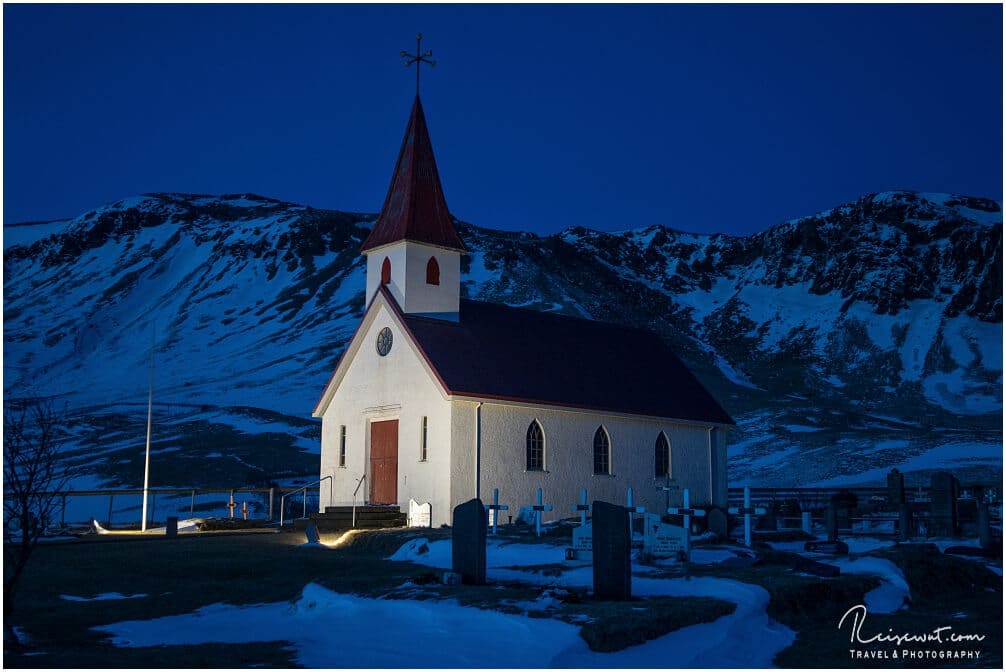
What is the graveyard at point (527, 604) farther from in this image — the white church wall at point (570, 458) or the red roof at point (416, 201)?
the red roof at point (416, 201)

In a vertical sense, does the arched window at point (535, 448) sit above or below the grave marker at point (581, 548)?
above

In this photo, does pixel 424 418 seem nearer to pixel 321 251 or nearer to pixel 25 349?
pixel 25 349

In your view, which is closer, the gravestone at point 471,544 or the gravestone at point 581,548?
the gravestone at point 471,544

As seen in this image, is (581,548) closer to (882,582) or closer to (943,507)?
(882,582)

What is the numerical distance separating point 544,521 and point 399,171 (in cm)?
1277

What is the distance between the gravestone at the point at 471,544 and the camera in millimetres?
17641

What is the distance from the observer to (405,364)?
3247cm

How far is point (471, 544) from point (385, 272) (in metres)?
18.3

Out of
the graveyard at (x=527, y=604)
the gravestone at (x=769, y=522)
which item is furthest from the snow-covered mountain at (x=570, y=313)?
the graveyard at (x=527, y=604)

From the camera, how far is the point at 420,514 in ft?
99.4

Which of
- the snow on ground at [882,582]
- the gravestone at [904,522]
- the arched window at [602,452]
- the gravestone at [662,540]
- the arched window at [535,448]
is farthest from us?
the arched window at [602,452]

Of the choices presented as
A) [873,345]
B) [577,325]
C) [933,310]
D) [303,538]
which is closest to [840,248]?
[933,310]

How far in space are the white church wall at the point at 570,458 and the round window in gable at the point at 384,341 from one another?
12.8 feet

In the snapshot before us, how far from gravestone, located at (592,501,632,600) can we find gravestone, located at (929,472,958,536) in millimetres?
15625
